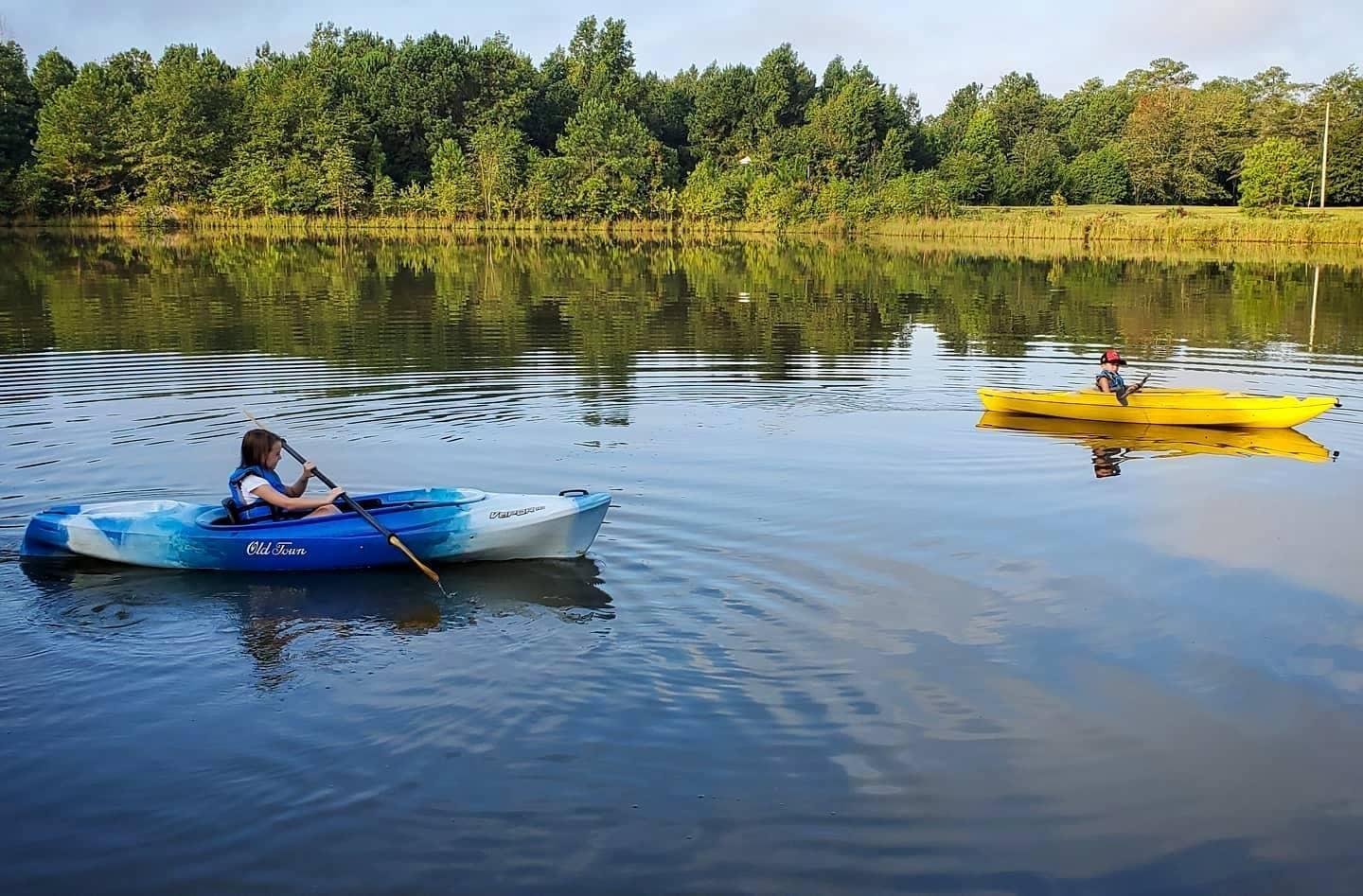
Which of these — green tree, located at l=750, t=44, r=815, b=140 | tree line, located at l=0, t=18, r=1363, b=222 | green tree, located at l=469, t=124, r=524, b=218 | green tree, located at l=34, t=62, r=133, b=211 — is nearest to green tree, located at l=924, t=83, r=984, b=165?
tree line, located at l=0, t=18, r=1363, b=222

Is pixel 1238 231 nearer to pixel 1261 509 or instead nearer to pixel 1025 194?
pixel 1025 194

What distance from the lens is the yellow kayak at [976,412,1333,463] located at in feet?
46.1

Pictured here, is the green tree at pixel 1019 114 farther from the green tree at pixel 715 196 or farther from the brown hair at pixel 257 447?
the brown hair at pixel 257 447

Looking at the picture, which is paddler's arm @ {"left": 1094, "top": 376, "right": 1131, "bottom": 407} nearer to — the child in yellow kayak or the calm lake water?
the child in yellow kayak

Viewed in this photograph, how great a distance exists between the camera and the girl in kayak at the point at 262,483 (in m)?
9.07

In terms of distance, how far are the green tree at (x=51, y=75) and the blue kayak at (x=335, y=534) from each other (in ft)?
246

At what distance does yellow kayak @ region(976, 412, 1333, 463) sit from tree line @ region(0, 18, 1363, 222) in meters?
56.4

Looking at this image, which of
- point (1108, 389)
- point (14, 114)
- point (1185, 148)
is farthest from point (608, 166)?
point (1108, 389)

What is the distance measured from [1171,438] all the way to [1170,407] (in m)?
0.46

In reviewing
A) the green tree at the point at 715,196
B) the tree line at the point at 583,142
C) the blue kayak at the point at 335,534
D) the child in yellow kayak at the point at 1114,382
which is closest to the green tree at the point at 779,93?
the tree line at the point at 583,142

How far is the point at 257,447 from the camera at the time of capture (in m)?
9.06

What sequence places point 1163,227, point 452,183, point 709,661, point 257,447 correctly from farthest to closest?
point 452,183 < point 1163,227 < point 257,447 < point 709,661

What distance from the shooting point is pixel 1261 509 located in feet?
37.3

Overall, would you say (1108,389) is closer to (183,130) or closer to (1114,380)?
(1114,380)
